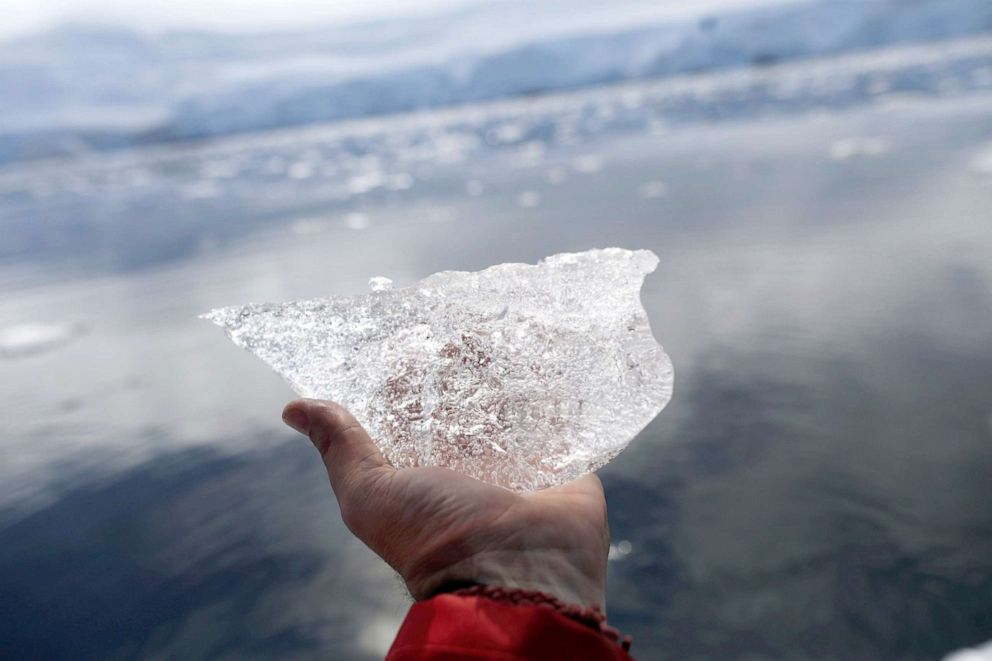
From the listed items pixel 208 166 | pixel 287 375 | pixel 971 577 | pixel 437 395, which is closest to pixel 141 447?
pixel 287 375

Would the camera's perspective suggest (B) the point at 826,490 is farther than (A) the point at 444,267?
No

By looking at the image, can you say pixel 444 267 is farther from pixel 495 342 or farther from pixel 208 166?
pixel 208 166

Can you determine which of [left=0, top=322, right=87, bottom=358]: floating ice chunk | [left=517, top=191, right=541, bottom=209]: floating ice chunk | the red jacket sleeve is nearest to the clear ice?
the red jacket sleeve

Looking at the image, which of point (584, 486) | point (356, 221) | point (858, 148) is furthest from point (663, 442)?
point (858, 148)

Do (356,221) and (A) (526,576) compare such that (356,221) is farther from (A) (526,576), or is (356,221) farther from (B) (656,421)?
(A) (526,576)

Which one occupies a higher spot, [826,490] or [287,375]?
[287,375]

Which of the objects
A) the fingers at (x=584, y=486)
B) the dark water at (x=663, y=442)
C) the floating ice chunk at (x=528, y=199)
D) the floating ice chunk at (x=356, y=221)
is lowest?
the dark water at (x=663, y=442)

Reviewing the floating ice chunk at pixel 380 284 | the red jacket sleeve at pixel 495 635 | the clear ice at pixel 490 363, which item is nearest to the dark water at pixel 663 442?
the clear ice at pixel 490 363

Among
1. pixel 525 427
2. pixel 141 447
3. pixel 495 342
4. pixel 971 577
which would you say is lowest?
pixel 971 577

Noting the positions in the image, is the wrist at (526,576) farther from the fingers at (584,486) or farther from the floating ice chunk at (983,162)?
the floating ice chunk at (983,162)
